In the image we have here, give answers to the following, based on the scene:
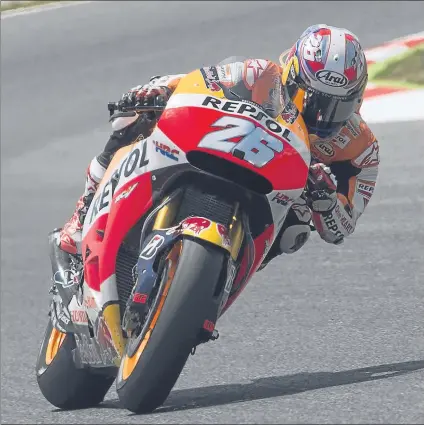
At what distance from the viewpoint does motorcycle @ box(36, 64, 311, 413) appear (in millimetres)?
4734

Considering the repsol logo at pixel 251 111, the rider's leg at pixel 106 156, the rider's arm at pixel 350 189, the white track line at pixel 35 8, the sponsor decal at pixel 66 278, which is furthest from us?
the white track line at pixel 35 8

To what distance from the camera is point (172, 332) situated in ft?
15.4

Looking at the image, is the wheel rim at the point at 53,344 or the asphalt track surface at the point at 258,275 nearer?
the asphalt track surface at the point at 258,275

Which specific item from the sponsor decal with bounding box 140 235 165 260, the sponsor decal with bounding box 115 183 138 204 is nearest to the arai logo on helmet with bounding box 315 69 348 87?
the sponsor decal with bounding box 115 183 138 204

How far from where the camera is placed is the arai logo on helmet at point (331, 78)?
5.29 metres

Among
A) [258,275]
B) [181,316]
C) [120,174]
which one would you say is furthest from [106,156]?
[258,275]

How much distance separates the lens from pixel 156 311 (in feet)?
15.7

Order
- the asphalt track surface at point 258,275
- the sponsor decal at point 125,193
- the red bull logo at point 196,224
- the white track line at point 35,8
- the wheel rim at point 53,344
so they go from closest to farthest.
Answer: the red bull logo at point 196,224, the sponsor decal at point 125,193, the asphalt track surface at point 258,275, the wheel rim at point 53,344, the white track line at point 35,8

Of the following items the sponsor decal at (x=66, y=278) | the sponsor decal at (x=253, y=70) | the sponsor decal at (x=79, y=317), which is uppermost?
the sponsor decal at (x=253, y=70)

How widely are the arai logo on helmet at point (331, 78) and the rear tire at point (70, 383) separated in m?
1.60

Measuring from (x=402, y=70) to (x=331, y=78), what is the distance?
6.86 m

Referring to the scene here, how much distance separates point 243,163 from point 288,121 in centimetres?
30

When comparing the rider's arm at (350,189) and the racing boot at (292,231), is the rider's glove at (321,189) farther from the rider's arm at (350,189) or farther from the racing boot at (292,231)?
the rider's arm at (350,189)

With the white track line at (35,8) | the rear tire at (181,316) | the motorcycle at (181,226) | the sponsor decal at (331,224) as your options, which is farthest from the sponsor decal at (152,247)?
the white track line at (35,8)
